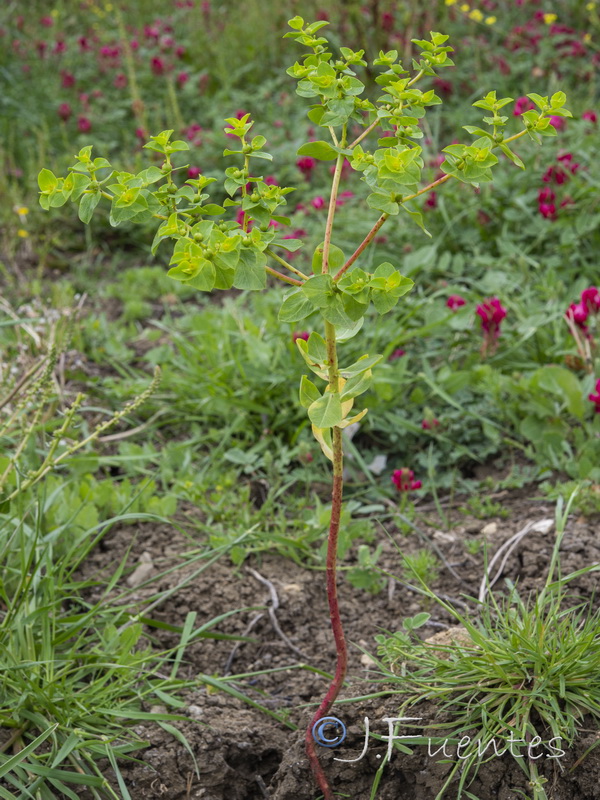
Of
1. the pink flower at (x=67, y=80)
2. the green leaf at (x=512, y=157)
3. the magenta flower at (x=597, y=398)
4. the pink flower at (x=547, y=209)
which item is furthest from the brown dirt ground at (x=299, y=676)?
the pink flower at (x=67, y=80)

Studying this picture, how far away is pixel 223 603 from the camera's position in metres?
2.32

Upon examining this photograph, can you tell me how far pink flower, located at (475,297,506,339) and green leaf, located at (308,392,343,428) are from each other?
171 cm

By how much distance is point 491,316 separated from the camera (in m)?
3.04

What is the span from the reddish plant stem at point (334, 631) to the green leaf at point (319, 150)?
1.69 feet

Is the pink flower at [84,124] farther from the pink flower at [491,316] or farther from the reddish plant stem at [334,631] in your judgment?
the reddish plant stem at [334,631]

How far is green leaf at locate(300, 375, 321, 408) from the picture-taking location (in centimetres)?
153

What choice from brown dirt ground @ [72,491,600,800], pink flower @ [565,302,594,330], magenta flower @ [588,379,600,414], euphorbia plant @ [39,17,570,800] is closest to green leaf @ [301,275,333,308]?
euphorbia plant @ [39,17,570,800]

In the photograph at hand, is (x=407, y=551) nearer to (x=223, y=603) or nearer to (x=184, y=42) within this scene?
(x=223, y=603)

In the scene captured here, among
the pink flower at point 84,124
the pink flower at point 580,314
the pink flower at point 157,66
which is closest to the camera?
the pink flower at point 580,314

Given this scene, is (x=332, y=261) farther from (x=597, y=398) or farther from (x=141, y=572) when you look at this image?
(x=597, y=398)

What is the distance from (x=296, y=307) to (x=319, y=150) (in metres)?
0.29

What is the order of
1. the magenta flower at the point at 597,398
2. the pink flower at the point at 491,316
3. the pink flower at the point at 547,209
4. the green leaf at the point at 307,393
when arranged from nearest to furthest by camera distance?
the green leaf at the point at 307,393 → the magenta flower at the point at 597,398 → the pink flower at the point at 491,316 → the pink flower at the point at 547,209

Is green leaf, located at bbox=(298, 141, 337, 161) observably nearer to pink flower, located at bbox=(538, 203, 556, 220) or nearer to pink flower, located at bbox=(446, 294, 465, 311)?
pink flower, located at bbox=(446, 294, 465, 311)

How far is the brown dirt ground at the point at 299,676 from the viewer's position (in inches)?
64.2
